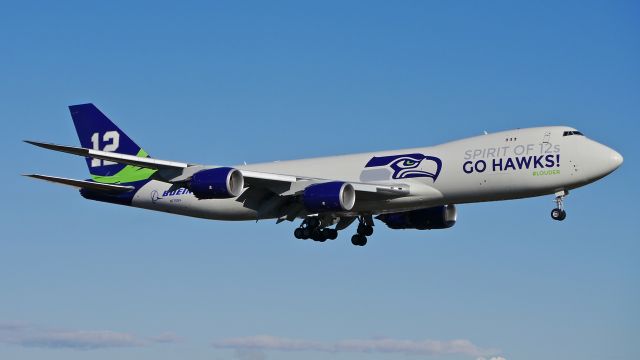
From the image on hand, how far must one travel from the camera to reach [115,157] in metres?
42.3

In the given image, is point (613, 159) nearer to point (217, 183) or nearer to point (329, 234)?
point (329, 234)

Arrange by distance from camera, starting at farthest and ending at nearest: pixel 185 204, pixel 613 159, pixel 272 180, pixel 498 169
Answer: pixel 185 204, pixel 272 180, pixel 498 169, pixel 613 159

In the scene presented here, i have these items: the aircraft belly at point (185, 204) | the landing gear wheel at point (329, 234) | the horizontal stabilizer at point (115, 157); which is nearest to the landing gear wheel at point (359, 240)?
the landing gear wheel at point (329, 234)

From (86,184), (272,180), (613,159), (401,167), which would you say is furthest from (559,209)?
(86,184)

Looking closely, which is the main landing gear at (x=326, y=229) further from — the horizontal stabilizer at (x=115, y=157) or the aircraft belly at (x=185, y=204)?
the horizontal stabilizer at (x=115, y=157)

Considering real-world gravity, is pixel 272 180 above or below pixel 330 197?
above

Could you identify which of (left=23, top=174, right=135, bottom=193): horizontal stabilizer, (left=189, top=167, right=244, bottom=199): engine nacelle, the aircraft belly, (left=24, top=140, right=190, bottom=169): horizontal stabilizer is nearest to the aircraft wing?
(left=24, top=140, right=190, bottom=169): horizontal stabilizer

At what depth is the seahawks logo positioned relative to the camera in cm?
4575

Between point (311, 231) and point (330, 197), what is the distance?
15.6ft

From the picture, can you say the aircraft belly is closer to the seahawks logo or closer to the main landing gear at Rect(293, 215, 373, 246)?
the main landing gear at Rect(293, 215, 373, 246)

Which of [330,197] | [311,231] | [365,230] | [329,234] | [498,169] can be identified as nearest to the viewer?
[498,169]

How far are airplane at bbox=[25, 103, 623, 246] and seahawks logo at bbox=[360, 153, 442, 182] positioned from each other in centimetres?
5

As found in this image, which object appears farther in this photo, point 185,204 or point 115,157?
point 185,204

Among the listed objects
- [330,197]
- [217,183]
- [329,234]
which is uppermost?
[217,183]
